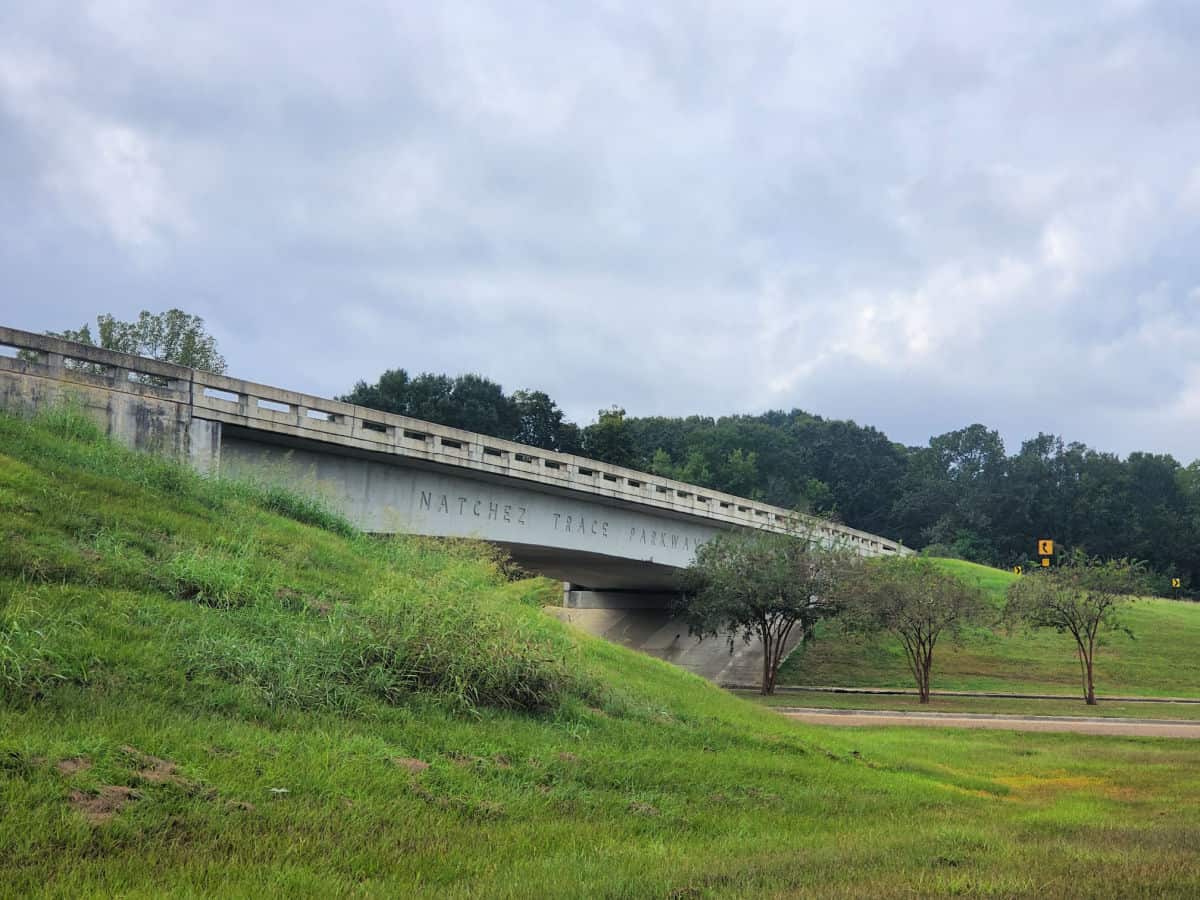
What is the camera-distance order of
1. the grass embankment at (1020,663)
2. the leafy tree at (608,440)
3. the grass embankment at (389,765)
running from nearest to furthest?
the grass embankment at (389,765)
the grass embankment at (1020,663)
the leafy tree at (608,440)

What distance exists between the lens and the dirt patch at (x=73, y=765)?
611 cm

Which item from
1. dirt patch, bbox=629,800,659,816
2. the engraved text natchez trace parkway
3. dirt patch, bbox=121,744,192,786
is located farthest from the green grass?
dirt patch, bbox=121,744,192,786

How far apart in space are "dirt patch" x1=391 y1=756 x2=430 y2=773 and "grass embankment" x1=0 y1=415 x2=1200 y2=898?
0.05 m

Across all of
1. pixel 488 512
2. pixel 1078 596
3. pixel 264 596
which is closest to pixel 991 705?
pixel 1078 596

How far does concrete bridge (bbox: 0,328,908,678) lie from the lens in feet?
59.8

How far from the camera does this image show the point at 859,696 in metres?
32.2

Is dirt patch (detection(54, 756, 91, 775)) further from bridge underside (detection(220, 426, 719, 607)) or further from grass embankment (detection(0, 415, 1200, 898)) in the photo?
bridge underside (detection(220, 426, 719, 607))

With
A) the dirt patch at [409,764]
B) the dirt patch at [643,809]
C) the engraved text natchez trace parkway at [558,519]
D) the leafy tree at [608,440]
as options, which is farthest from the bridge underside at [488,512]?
the leafy tree at [608,440]

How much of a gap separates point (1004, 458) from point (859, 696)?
88206mm

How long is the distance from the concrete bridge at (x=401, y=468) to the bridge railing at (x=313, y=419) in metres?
0.03

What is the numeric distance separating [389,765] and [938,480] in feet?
351

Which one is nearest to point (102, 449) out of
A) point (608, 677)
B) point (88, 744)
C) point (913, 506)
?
point (608, 677)

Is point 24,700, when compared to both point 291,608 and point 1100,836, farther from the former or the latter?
point 1100,836

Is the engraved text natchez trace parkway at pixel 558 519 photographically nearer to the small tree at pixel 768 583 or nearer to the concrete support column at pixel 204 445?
the small tree at pixel 768 583
